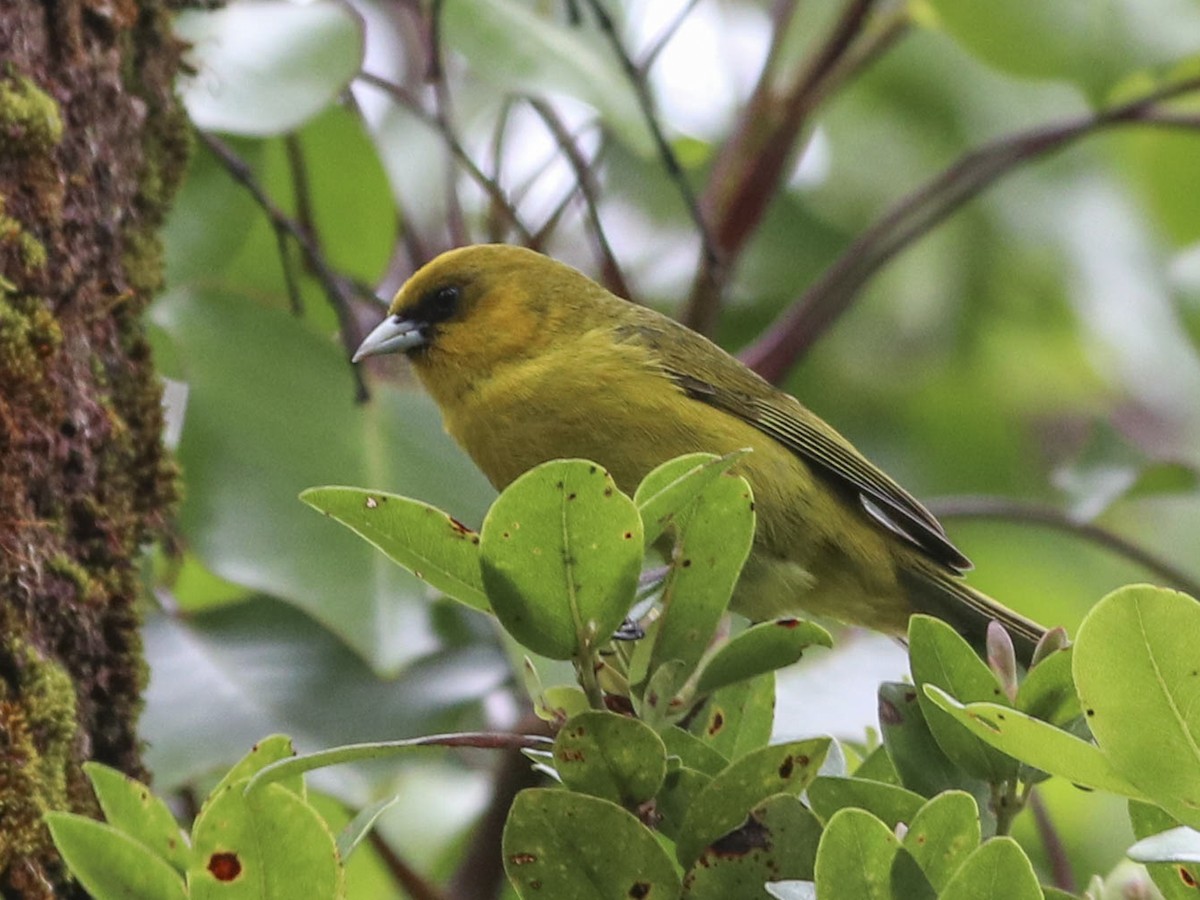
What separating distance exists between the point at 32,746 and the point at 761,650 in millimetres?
812

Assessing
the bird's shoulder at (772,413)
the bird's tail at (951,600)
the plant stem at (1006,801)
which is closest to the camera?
the plant stem at (1006,801)

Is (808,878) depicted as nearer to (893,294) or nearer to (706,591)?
(706,591)

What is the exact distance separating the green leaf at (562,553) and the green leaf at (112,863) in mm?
319

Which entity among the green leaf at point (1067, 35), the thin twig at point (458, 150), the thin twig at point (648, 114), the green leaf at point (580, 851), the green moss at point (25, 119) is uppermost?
the green leaf at point (1067, 35)

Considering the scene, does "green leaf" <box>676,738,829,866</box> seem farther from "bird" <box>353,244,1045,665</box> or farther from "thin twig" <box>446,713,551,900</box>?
"thin twig" <box>446,713,551,900</box>

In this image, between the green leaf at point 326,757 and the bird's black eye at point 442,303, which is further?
the bird's black eye at point 442,303

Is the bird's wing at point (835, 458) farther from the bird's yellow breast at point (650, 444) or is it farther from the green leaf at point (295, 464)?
the green leaf at point (295, 464)

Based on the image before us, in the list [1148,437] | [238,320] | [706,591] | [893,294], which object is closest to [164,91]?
[238,320]

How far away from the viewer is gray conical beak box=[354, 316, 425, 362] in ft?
10.0

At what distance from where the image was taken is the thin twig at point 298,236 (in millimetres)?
2643

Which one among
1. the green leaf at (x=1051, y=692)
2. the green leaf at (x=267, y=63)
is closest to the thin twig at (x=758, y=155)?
the green leaf at (x=267, y=63)

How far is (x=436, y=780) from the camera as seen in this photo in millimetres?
3785

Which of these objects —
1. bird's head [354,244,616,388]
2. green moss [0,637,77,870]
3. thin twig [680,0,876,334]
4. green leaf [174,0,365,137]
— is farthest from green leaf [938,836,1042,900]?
thin twig [680,0,876,334]

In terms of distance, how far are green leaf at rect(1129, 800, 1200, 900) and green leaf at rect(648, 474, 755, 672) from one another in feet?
1.23
